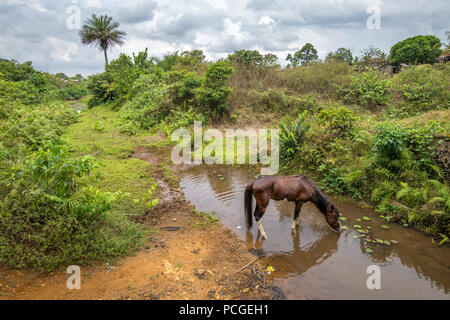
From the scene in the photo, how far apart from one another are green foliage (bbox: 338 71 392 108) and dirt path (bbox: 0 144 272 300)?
499 inches

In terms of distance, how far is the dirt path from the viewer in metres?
3.77

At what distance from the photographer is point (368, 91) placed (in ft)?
46.5

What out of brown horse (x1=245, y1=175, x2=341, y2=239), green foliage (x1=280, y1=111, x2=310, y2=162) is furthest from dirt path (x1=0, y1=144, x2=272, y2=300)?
green foliage (x1=280, y1=111, x2=310, y2=162)

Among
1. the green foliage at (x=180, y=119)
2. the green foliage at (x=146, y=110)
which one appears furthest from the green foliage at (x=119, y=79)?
the green foliage at (x=180, y=119)

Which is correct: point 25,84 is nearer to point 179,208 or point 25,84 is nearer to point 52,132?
point 52,132

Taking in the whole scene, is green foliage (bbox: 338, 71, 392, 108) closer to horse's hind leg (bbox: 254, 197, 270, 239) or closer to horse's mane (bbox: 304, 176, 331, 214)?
horse's mane (bbox: 304, 176, 331, 214)

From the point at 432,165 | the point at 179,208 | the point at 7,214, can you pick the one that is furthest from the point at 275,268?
the point at 432,165

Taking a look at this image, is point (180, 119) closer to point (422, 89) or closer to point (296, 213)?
point (296, 213)

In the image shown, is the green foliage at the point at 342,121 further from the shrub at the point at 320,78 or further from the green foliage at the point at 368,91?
the shrub at the point at 320,78

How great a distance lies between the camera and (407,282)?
14.0 ft

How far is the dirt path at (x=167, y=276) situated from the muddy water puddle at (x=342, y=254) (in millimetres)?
509

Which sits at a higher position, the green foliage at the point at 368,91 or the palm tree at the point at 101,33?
the palm tree at the point at 101,33

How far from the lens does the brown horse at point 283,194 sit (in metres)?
5.43

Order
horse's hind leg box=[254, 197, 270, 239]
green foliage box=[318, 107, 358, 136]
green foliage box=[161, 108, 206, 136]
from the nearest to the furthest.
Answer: horse's hind leg box=[254, 197, 270, 239], green foliage box=[318, 107, 358, 136], green foliage box=[161, 108, 206, 136]
